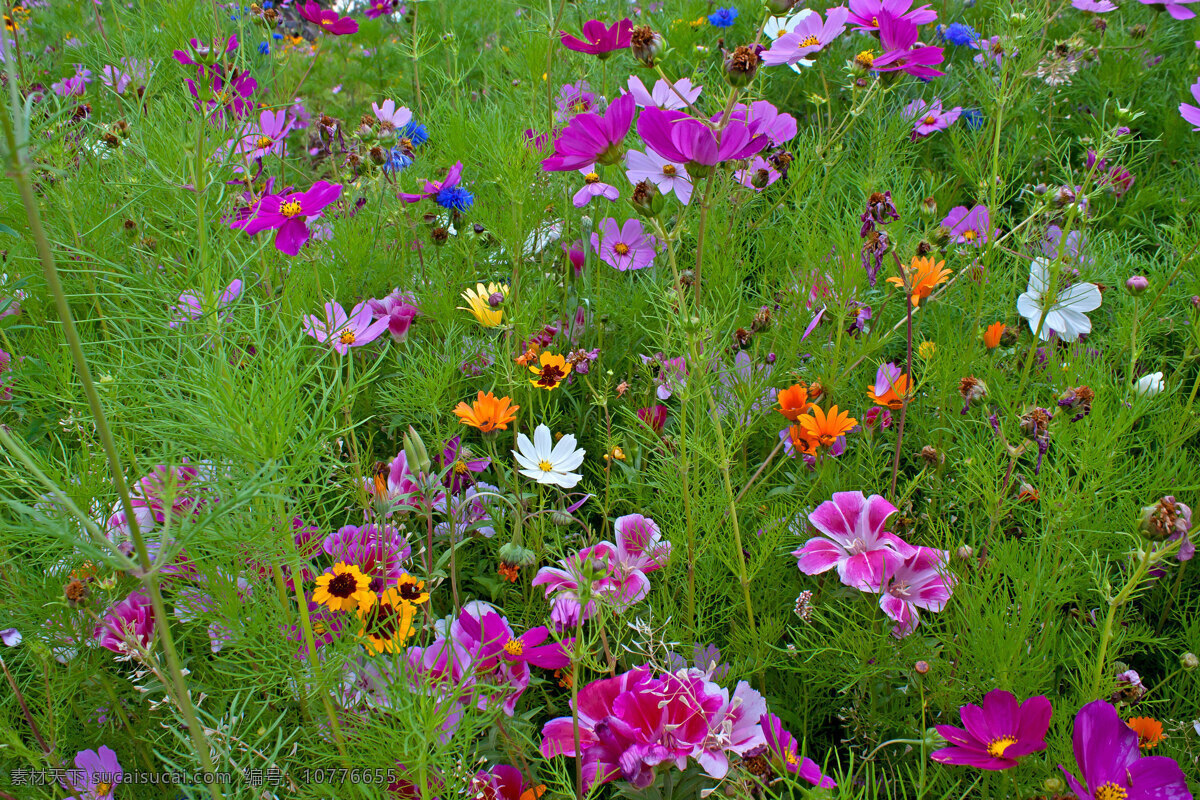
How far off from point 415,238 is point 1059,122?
1.68 m

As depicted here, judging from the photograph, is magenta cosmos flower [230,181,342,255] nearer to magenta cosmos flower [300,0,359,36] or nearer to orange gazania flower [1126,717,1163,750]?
magenta cosmos flower [300,0,359,36]

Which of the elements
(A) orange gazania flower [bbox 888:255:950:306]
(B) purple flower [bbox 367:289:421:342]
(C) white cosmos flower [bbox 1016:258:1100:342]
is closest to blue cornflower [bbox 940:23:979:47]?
(C) white cosmos flower [bbox 1016:258:1100:342]

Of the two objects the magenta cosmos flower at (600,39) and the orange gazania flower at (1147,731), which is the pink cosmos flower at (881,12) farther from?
the orange gazania flower at (1147,731)

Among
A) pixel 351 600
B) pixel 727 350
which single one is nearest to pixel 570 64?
pixel 727 350

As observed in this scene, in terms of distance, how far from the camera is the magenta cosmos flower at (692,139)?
784 mm

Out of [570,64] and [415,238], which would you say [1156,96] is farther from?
[415,238]

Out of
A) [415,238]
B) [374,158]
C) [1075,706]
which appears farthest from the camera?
[415,238]

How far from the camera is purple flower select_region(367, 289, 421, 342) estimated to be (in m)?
1.32

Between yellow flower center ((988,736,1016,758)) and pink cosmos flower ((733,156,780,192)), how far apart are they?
867 mm

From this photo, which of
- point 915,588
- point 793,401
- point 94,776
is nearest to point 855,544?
point 915,588

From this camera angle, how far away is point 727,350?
1229 mm

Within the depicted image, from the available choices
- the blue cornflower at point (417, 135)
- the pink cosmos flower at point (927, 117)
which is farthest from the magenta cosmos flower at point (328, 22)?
the pink cosmos flower at point (927, 117)

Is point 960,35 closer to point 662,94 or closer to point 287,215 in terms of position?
point 662,94

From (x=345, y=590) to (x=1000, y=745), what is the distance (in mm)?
684
